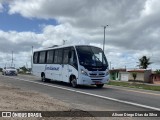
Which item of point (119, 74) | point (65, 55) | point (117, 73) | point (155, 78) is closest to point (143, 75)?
point (155, 78)

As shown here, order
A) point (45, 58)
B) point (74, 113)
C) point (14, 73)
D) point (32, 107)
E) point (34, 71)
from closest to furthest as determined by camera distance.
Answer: point (74, 113)
point (32, 107)
point (45, 58)
point (34, 71)
point (14, 73)

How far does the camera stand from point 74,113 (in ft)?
33.5

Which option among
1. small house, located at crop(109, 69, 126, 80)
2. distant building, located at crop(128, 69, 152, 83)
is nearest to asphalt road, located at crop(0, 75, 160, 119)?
distant building, located at crop(128, 69, 152, 83)

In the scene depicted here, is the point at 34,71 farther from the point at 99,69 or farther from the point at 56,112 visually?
the point at 56,112

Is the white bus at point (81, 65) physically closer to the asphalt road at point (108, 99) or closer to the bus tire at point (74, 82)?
the bus tire at point (74, 82)

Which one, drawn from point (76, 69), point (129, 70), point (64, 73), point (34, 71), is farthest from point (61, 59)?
point (129, 70)

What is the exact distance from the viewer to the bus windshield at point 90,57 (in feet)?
72.5

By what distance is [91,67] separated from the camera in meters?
21.9

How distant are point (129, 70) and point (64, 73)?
2612 inches

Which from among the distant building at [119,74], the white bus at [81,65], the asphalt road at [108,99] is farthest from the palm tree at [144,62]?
the asphalt road at [108,99]

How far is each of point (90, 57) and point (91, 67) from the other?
768mm

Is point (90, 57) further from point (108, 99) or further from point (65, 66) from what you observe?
point (108, 99)

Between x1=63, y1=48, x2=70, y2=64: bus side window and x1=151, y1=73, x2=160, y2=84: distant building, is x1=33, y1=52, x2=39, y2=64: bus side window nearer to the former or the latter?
x1=63, y1=48, x2=70, y2=64: bus side window

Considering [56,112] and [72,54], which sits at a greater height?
[72,54]
